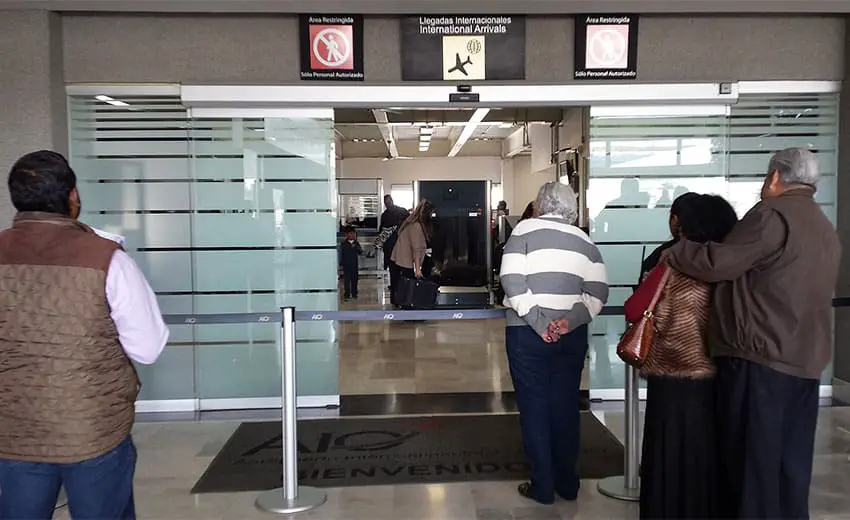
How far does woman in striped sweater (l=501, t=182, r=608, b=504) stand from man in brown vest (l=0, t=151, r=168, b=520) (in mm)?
1801

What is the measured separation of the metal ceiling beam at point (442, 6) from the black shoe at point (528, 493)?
3242mm

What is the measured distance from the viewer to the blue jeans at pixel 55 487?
2037 millimetres

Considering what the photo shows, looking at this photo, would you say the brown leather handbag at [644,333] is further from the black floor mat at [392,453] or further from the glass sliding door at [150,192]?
the glass sliding door at [150,192]

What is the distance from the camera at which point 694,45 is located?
5387mm

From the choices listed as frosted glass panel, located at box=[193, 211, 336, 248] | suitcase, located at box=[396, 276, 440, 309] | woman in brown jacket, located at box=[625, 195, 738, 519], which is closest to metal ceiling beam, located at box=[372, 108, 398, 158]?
suitcase, located at box=[396, 276, 440, 309]

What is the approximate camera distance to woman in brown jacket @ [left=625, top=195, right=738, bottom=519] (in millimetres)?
2732

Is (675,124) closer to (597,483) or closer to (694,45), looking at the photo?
(694,45)

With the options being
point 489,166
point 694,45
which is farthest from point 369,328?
point 489,166

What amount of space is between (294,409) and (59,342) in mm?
1712

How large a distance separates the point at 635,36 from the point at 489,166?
15.9 meters

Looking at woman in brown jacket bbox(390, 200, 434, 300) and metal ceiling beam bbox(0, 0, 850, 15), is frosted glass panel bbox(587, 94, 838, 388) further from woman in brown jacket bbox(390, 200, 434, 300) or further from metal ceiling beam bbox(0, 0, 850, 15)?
woman in brown jacket bbox(390, 200, 434, 300)

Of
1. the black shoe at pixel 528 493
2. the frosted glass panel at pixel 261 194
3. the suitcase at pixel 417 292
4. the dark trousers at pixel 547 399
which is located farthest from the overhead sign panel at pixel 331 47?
the suitcase at pixel 417 292

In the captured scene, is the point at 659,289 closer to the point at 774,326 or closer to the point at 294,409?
the point at 774,326

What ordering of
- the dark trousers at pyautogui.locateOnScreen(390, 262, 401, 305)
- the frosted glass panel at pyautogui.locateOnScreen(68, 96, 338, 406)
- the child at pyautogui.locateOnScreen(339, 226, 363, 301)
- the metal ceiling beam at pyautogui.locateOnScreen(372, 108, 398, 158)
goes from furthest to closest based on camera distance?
the child at pyautogui.locateOnScreen(339, 226, 363, 301) < the metal ceiling beam at pyautogui.locateOnScreen(372, 108, 398, 158) < the dark trousers at pyautogui.locateOnScreen(390, 262, 401, 305) < the frosted glass panel at pyautogui.locateOnScreen(68, 96, 338, 406)
